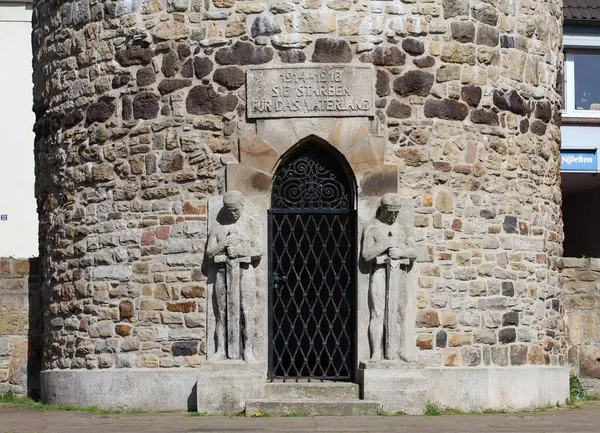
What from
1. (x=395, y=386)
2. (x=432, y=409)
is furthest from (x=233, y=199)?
(x=432, y=409)

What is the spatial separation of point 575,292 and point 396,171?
364cm

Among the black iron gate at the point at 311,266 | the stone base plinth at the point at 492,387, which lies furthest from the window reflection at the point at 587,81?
the black iron gate at the point at 311,266

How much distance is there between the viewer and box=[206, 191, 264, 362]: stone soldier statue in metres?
14.2

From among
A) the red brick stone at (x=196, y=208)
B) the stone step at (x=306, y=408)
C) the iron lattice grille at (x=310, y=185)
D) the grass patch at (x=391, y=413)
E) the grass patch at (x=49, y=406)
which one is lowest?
the grass patch at (x=49, y=406)

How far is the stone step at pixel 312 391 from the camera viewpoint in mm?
14055

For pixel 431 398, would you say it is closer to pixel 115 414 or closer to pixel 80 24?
pixel 115 414

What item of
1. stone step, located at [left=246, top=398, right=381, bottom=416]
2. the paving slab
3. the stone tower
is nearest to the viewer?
the paving slab

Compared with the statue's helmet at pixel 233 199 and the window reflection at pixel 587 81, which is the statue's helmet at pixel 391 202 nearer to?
the statue's helmet at pixel 233 199

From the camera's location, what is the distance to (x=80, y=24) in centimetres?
1543

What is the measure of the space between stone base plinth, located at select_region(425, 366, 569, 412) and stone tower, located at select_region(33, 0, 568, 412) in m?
0.02

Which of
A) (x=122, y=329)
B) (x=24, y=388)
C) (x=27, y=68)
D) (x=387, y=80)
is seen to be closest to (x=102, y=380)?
(x=122, y=329)

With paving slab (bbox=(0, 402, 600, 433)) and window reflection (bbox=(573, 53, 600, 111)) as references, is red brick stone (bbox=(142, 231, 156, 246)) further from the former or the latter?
window reflection (bbox=(573, 53, 600, 111))

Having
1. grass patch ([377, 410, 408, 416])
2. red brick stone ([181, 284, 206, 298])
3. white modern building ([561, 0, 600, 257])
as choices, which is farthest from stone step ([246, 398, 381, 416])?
white modern building ([561, 0, 600, 257])

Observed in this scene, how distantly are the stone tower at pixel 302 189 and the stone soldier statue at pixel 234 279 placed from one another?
33mm
